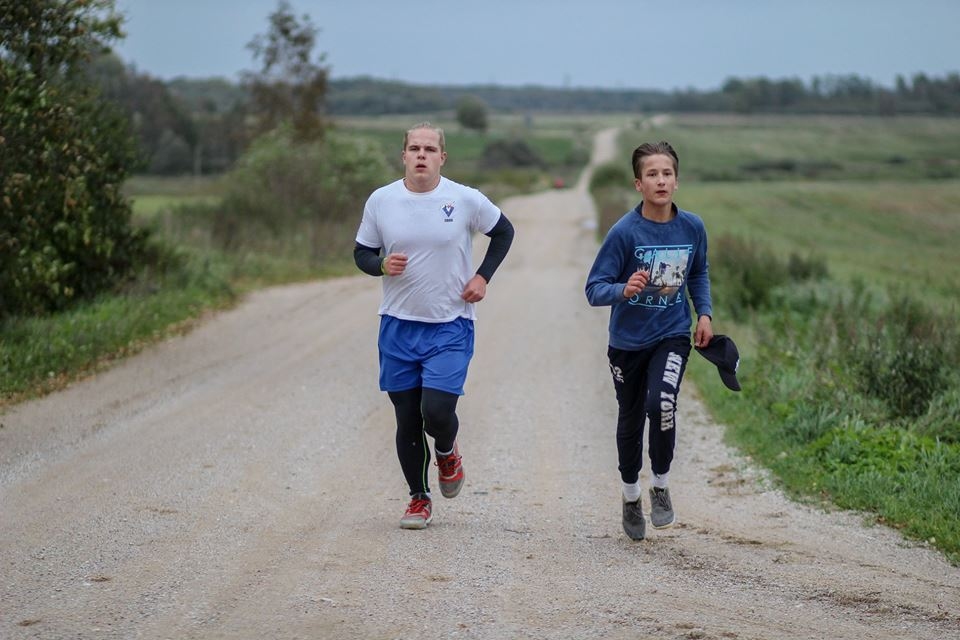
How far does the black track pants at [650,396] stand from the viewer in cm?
634

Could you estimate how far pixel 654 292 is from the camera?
6.36 metres

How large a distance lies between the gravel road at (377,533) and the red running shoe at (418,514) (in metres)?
0.07

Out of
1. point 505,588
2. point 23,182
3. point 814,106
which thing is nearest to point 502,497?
point 505,588

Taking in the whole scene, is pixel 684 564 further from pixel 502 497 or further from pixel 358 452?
pixel 358 452

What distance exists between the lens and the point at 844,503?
7637 mm

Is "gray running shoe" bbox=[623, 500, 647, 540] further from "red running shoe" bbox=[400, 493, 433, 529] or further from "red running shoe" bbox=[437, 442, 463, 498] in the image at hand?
"red running shoe" bbox=[400, 493, 433, 529]

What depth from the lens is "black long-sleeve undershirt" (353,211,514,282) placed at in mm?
6562

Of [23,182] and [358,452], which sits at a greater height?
[23,182]

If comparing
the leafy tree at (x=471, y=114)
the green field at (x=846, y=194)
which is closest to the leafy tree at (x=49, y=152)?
the green field at (x=846, y=194)

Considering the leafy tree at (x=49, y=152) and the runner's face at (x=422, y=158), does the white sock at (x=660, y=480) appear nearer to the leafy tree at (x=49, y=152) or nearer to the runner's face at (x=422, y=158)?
the runner's face at (x=422, y=158)

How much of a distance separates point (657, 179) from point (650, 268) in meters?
0.47

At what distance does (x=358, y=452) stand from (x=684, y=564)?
12.2 feet

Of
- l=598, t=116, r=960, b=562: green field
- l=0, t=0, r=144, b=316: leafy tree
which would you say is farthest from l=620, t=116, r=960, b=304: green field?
l=0, t=0, r=144, b=316: leafy tree

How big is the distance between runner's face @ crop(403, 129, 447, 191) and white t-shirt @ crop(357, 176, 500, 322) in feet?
0.31
